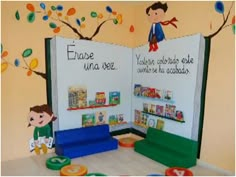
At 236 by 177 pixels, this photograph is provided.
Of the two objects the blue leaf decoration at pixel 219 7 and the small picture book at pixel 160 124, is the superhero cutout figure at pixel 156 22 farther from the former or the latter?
the small picture book at pixel 160 124

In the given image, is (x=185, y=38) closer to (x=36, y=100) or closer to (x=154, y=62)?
(x=154, y=62)

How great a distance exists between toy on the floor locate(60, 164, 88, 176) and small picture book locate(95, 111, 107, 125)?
0.58 metres

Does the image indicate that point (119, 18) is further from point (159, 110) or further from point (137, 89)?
point (159, 110)

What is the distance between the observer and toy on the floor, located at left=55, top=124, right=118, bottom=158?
Result: 2.01 meters

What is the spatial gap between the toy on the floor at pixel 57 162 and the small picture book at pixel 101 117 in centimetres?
51

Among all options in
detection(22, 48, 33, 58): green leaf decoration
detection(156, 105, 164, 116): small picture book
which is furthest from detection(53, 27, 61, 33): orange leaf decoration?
detection(156, 105, 164, 116): small picture book

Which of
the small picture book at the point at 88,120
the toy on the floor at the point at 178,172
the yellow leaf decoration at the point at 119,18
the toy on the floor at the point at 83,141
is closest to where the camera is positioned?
the toy on the floor at the point at 178,172

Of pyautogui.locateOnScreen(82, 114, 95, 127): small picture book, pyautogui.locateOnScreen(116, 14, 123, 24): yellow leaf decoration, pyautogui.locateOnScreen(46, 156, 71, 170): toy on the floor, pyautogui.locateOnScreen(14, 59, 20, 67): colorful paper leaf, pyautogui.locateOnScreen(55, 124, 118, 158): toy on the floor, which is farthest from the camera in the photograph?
pyautogui.locateOnScreen(116, 14, 123, 24): yellow leaf decoration

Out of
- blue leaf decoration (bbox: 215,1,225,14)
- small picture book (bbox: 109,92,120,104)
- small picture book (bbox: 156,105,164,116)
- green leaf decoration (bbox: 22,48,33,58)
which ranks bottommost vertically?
small picture book (bbox: 156,105,164,116)

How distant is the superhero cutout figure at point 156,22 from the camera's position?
2129mm

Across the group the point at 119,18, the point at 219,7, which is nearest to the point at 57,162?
the point at 119,18

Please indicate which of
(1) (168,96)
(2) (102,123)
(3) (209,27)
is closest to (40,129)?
(2) (102,123)

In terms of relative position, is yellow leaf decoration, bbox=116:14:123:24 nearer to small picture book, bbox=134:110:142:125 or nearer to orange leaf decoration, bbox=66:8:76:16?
orange leaf decoration, bbox=66:8:76:16

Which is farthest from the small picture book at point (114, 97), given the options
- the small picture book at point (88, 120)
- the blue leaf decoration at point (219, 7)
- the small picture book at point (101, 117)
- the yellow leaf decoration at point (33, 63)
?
the blue leaf decoration at point (219, 7)
